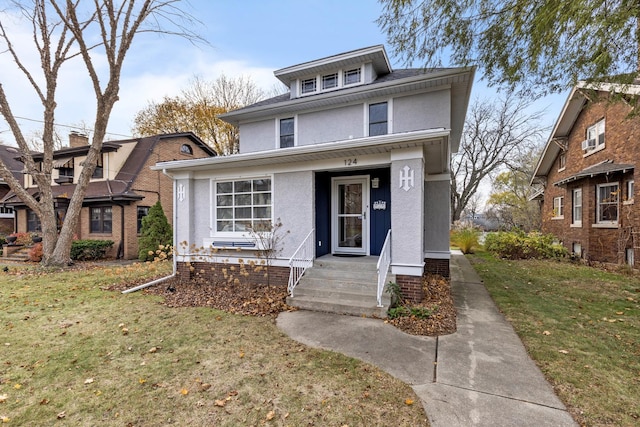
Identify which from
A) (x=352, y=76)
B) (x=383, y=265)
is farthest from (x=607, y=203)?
(x=383, y=265)

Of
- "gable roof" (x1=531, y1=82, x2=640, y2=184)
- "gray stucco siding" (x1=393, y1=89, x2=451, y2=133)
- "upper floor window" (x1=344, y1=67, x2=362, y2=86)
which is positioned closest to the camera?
"gray stucco siding" (x1=393, y1=89, x2=451, y2=133)

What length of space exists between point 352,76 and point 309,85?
63.5 inches

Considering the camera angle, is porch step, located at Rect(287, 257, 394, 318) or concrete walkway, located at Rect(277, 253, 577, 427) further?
porch step, located at Rect(287, 257, 394, 318)

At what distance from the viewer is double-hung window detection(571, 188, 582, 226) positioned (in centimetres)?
1310

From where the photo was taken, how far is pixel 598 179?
1159 cm

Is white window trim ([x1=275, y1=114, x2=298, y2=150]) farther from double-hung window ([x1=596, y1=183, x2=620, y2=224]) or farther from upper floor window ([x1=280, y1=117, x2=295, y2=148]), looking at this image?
double-hung window ([x1=596, y1=183, x2=620, y2=224])

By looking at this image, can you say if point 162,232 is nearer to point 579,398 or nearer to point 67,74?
point 67,74

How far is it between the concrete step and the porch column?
0.81m

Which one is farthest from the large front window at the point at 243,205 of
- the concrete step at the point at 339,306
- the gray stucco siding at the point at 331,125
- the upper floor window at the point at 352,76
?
the upper floor window at the point at 352,76

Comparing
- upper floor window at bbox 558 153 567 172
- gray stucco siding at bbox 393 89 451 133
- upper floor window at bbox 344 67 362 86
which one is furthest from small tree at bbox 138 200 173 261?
upper floor window at bbox 558 153 567 172

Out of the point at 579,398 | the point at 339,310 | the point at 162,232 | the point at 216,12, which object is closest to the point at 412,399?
the point at 579,398

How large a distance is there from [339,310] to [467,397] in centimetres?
280

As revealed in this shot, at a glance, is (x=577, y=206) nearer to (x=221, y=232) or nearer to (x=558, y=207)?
(x=558, y=207)

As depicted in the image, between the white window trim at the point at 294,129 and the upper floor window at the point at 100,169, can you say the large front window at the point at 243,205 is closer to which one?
the white window trim at the point at 294,129
